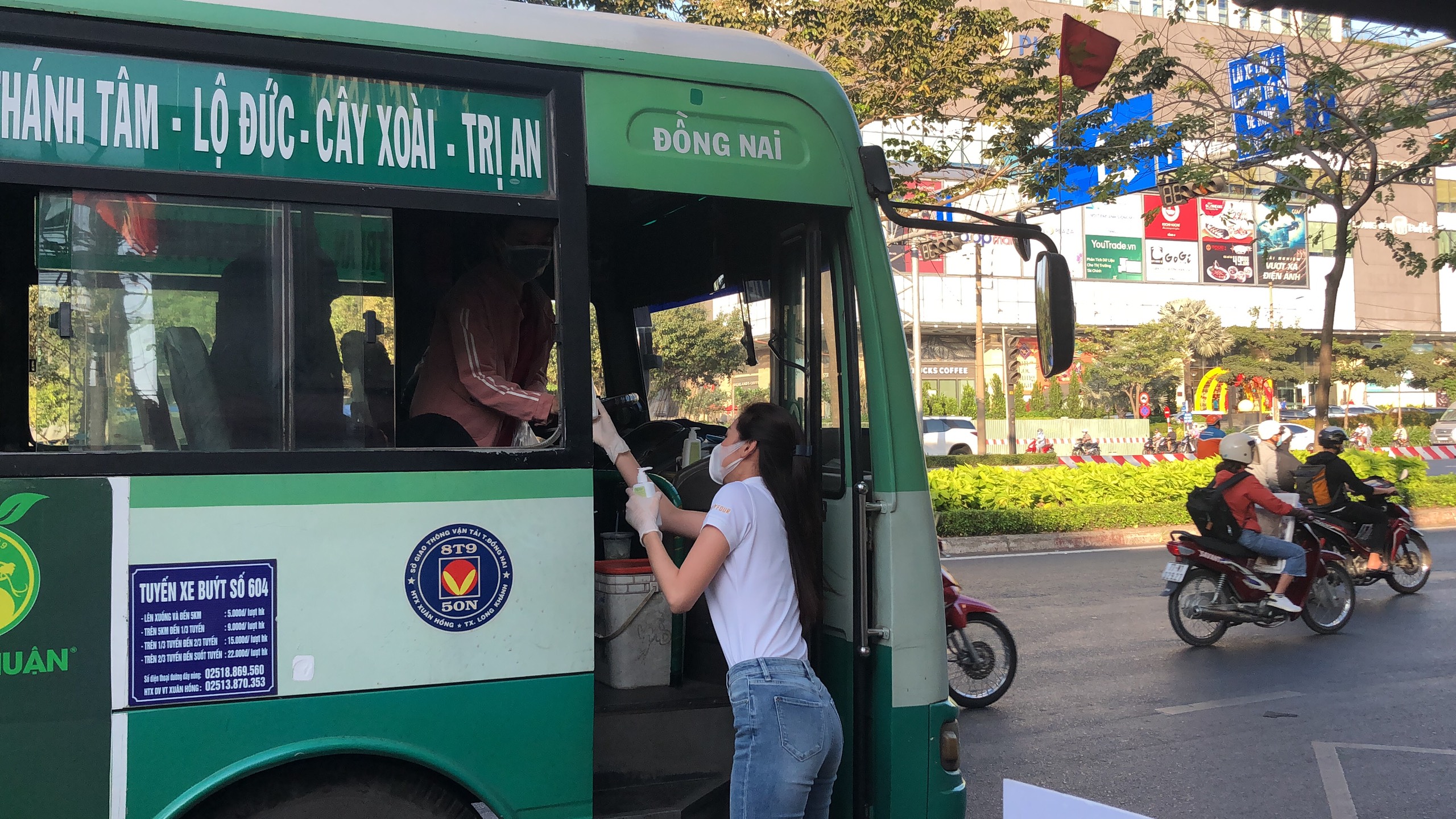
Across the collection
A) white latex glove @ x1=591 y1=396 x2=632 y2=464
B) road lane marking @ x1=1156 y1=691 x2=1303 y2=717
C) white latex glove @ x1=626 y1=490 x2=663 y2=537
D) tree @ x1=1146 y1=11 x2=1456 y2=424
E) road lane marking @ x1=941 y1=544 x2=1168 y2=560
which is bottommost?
road lane marking @ x1=1156 y1=691 x2=1303 y2=717

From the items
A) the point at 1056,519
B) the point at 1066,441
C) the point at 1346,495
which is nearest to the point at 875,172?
the point at 1346,495

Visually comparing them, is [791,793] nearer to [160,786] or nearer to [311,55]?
[160,786]

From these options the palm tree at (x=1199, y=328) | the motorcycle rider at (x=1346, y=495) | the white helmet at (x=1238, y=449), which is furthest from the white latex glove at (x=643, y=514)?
the palm tree at (x=1199, y=328)

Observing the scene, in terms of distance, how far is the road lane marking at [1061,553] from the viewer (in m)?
14.0

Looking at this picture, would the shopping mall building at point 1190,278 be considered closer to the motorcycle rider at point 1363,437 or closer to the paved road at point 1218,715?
the motorcycle rider at point 1363,437

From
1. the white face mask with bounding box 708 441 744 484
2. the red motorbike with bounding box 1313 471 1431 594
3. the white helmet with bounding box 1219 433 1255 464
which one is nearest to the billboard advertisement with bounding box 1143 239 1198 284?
the red motorbike with bounding box 1313 471 1431 594

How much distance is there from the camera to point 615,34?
124 inches

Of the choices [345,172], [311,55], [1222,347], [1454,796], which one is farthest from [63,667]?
[1222,347]

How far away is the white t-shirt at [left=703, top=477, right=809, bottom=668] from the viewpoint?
3.04 m

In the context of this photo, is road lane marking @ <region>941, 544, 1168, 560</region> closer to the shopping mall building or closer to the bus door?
the bus door

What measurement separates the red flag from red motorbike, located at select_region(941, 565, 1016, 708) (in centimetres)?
338

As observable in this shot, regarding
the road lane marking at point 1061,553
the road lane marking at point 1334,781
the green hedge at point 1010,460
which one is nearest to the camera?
the road lane marking at point 1334,781

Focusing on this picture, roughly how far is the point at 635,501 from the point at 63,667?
1.43m

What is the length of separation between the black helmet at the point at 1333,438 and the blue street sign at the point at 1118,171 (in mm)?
3654
